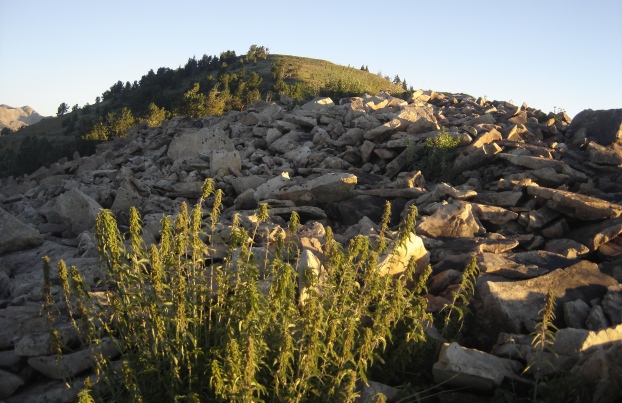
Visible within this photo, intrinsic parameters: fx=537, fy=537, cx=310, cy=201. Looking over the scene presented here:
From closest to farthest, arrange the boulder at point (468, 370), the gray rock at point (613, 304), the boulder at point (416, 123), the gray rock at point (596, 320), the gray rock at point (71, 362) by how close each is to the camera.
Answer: the boulder at point (468, 370), the gray rock at point (71, 362), the gray rock at point (596, 320), the gray rock at point (613, 304), the boulder at point (416, 123)

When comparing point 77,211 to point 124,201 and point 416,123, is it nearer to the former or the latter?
point 124,201

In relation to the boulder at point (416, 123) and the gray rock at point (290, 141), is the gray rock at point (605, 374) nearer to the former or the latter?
the boulder at point (416, 123)

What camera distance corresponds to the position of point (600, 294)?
6016 millimetres

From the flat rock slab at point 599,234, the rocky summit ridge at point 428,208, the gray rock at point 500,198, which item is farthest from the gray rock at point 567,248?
the gray rock at point 500,198

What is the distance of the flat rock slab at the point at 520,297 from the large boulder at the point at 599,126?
6.25 m

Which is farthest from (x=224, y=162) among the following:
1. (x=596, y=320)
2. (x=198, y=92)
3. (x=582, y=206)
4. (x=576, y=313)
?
(x=198, y=92)

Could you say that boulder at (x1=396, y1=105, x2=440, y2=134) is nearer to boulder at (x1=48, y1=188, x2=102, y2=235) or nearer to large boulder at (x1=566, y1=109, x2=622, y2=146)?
large boulder at (x1=566, y1=109, x2=622, y2=146)

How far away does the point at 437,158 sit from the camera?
1027 cm

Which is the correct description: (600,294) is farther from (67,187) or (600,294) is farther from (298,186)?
(67,187)

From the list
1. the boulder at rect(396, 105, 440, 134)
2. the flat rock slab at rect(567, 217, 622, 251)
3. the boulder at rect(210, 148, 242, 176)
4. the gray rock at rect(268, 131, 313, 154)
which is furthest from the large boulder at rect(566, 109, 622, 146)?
the boulder at rect(210, 148, 242, 176)

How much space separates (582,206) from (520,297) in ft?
8.99

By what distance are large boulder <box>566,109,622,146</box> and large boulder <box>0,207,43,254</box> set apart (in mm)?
11008

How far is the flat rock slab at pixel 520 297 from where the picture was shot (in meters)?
5.50

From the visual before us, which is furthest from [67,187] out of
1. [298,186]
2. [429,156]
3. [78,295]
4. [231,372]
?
[231,372]
